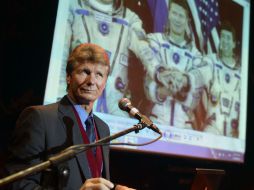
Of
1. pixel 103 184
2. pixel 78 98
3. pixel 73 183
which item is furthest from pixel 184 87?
pixel 103 184

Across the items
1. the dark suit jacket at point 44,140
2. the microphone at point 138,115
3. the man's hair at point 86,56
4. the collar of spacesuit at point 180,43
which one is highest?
the collar of spacesuit at point 180,43

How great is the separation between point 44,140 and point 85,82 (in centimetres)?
46

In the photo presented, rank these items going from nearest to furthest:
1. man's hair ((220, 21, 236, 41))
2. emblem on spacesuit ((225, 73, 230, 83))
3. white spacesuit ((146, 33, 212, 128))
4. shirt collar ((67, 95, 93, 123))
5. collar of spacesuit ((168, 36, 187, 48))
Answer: shirt collar ((67, 95, 93, 123)) < white spacesuit ((146, 33, 212, 128)) < collar of spacesuit ((168, 36, 187, 48)) < emblem on spacesuit ((225, 73, 230, 83)) < man's hair ((220, 21, 236, 41))

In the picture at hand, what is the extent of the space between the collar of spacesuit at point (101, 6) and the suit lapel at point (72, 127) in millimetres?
1195

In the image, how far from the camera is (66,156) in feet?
4.94

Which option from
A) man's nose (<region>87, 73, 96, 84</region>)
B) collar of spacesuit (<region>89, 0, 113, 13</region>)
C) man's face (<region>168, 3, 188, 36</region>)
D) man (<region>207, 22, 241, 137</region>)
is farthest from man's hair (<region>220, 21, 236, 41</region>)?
man's nose (<region>87, 73, 96, 84</region>)

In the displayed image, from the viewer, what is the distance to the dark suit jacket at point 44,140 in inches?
77.0

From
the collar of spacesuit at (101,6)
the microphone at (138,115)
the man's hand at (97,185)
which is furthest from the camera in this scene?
the collar of spacesuit at (101,6)

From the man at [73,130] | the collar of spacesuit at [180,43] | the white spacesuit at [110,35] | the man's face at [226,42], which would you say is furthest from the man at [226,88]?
the man at [73,130]

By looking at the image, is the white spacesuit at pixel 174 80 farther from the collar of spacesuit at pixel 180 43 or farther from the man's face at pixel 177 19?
the man's face at pixel 177 19

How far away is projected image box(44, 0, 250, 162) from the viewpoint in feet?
10.3

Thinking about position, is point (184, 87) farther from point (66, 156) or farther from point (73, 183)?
point (66, 156)

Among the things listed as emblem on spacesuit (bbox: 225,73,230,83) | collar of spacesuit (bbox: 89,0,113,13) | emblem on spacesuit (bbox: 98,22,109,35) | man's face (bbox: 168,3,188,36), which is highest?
man's face (bbox: 168,3,188,36)

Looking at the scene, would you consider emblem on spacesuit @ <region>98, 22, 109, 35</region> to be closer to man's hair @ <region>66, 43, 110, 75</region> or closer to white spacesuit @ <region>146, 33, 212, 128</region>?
white spacesuit @ <region>146, 33, 212, 128</region>
